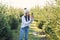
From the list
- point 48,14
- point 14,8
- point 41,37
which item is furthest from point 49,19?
point 14,8

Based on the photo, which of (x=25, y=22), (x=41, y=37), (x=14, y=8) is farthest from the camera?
(x=14, y=8)

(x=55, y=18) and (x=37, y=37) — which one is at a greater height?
(x=55, y=18)

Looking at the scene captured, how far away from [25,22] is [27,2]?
282 centimetres

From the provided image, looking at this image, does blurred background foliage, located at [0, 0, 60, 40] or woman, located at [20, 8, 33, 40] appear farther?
woman, located at [20, 8, 33, 40]

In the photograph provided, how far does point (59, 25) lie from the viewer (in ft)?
23.3

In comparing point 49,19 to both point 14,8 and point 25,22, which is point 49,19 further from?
point 14,8

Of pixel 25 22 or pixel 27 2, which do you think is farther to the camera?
pixel 27 2

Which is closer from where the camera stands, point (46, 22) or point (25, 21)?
point (46, 22)

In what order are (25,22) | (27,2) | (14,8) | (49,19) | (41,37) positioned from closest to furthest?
(49,19)
(25,22)
(41,37)
(27,2)
(14,8)

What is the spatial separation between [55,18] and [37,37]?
3.02 metres

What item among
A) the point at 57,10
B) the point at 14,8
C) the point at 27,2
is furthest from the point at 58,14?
Answer: the point at 14,8

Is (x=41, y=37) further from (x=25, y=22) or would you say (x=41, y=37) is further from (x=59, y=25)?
(x=59, y=25)

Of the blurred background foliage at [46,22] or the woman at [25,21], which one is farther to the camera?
the woman at [25,21]

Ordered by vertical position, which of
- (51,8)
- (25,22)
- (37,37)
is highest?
(51,8)
